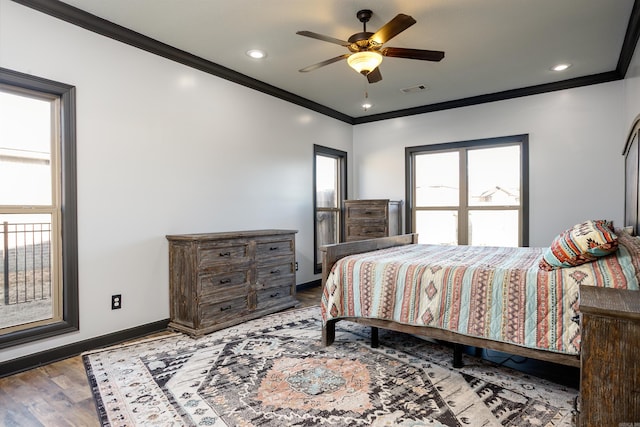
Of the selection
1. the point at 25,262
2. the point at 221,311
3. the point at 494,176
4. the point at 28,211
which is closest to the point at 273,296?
the point at 221,311

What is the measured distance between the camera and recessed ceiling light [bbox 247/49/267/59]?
3482mm

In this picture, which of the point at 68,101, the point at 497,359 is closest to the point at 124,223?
the point at 68,101

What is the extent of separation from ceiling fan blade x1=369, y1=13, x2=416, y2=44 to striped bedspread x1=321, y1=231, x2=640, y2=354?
5.16 ft

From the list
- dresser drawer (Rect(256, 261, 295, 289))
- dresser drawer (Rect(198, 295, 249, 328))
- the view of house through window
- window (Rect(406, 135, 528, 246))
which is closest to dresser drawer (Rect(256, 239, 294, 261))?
dresser drawer (Rect(256, 261, 295, 289))

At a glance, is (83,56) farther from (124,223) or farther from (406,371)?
(406,371)

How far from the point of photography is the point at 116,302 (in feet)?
9.82

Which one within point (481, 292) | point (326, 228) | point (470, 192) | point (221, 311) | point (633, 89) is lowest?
point (221, 311)

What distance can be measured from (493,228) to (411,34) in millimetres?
2929

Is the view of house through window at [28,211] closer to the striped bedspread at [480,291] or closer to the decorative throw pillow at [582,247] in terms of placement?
the striped bedspread at [480,291]

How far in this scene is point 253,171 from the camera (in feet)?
14.0

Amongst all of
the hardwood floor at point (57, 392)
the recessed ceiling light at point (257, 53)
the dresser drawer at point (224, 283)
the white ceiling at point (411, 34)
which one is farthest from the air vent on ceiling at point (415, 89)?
the hardwood floor at point (57, 392)

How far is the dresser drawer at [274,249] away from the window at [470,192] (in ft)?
7.47

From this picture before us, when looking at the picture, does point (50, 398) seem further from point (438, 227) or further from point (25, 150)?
point (438, 227)

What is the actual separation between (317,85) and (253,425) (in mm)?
3734
